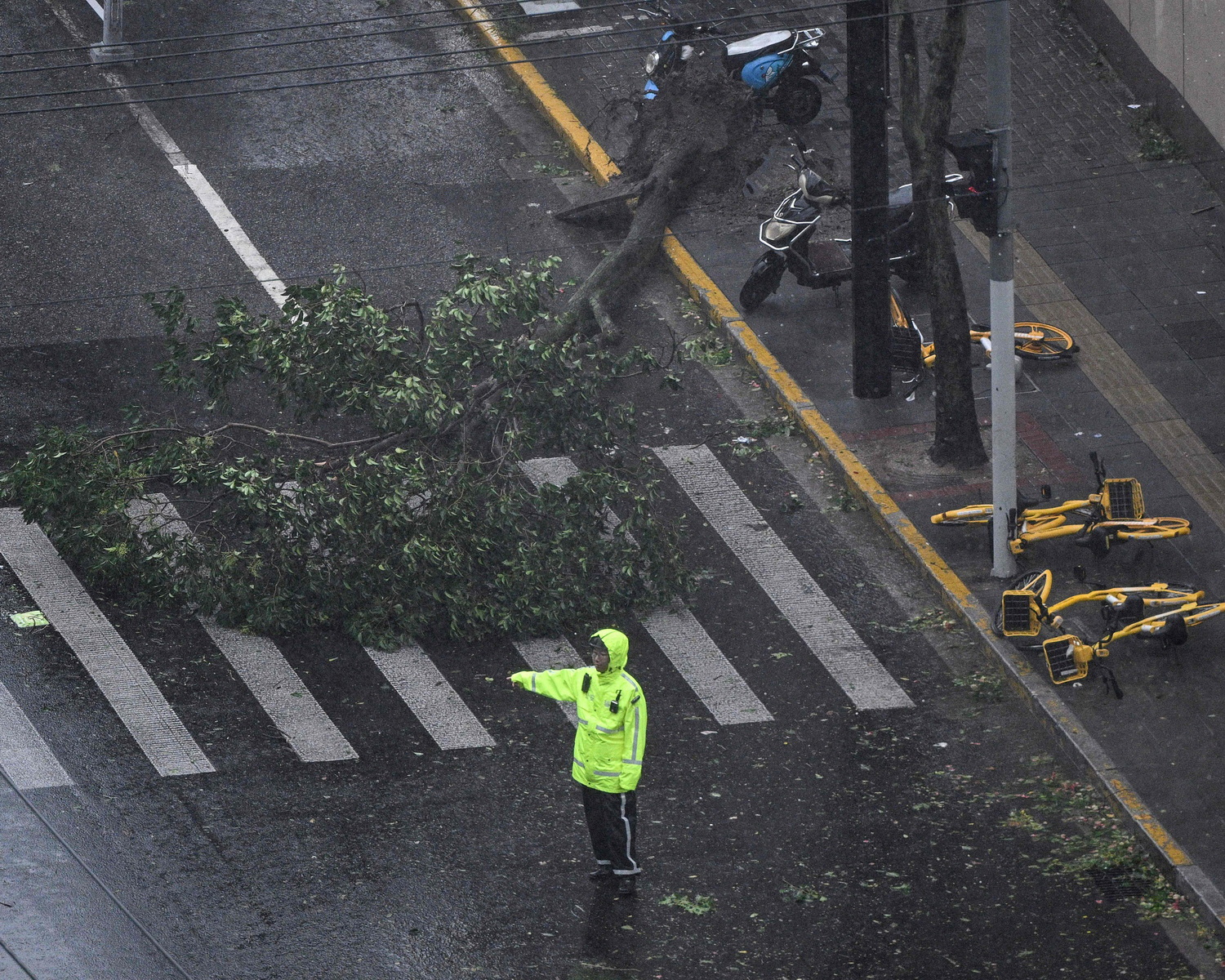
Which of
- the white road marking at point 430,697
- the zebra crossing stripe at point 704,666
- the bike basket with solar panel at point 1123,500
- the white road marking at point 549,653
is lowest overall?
the zebra crossing stripe at point 704,666

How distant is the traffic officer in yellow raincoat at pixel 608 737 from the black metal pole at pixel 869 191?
602 cm

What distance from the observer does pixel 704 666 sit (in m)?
13.1

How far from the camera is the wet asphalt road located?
1022 centimetres

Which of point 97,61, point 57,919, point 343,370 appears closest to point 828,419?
point 343,370

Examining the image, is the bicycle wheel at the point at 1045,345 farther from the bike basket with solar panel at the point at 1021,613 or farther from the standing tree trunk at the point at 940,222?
the bike basket with solar panel at the point at 1021,613

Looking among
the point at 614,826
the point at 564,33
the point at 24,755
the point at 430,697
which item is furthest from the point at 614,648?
the point at 564,33

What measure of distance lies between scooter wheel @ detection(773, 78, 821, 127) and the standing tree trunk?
4.50 metres

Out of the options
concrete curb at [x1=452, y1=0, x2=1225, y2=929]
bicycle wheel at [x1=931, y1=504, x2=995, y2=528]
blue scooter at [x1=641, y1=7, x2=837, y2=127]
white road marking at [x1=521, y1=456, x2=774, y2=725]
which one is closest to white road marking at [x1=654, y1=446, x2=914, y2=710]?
white road marking at [x1=521, y1=456, x2=774, y2=725]

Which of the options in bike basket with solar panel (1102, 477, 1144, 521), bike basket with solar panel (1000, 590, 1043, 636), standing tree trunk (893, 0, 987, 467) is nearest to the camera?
bike basket with solar panel (1000, 590, 1043, 636)

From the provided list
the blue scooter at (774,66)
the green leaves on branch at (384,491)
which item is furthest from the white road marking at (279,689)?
the blue scooter at (774,66)

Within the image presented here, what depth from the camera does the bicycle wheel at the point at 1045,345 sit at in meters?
16.3

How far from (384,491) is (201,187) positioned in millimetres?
7473

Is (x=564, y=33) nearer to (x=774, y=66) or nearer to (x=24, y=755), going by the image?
(x=774, y=66)

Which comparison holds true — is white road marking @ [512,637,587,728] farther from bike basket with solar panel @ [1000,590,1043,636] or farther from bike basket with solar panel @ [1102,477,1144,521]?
bike basket with solar panel @ [1102,477,1144,521]
